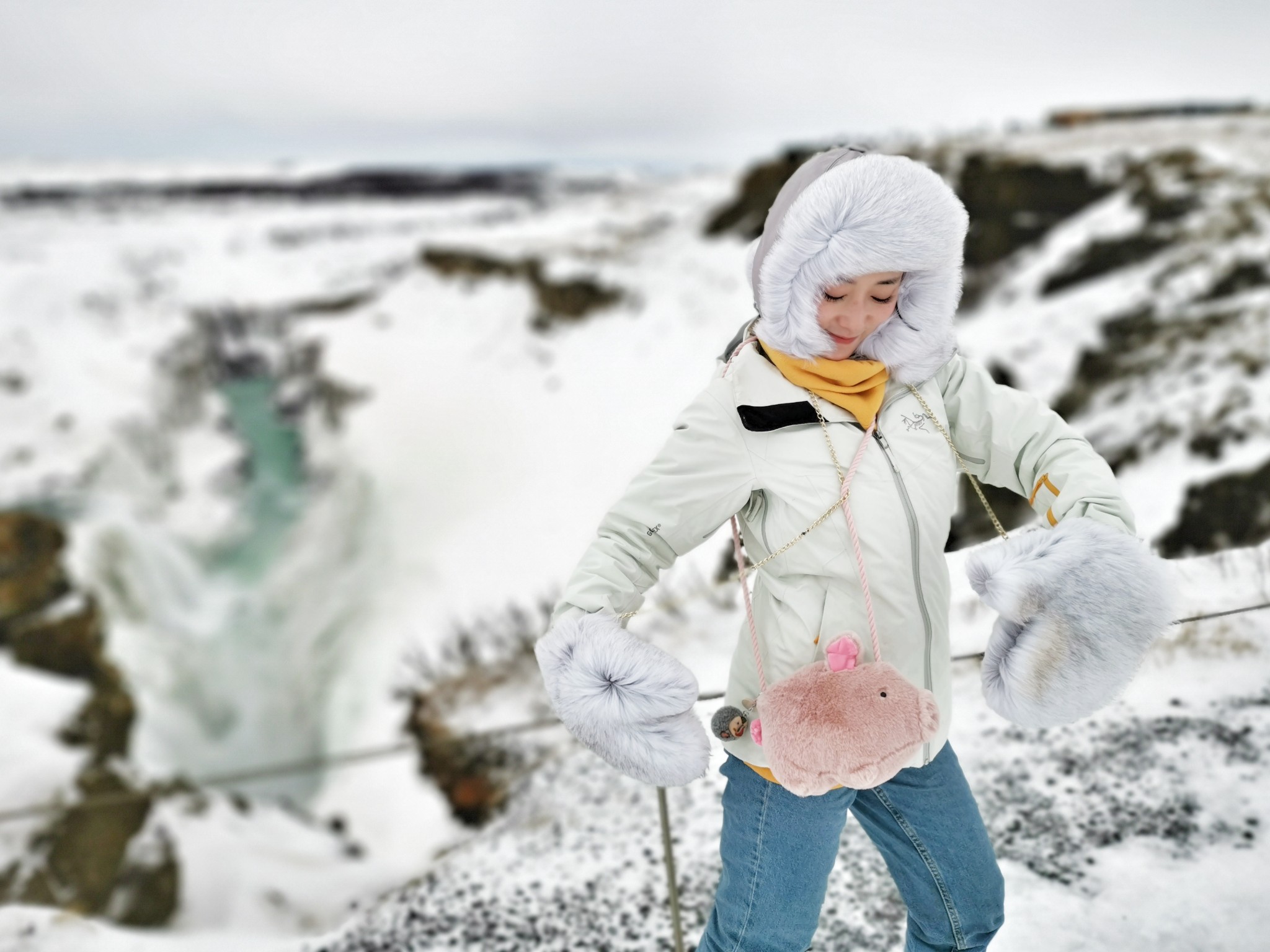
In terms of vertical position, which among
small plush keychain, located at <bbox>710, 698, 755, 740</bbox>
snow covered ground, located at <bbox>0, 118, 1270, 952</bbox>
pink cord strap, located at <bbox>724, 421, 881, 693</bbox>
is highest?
pink cord strap, located at <bbox>724, 421, 881, 693</bbox>

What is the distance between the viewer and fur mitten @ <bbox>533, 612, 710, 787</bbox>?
1.00 metres

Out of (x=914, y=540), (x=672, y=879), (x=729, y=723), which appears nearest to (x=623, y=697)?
(x=729, y=723)

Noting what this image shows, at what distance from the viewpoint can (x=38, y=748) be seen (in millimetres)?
4969

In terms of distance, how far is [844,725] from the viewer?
40.1 inches

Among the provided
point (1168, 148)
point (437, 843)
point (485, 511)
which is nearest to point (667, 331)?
point (485, 511)

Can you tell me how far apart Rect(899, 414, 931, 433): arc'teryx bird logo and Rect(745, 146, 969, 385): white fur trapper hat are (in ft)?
0.19

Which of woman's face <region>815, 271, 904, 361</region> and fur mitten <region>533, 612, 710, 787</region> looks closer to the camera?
fur mitten <region>533, 612, 710, 787</region>

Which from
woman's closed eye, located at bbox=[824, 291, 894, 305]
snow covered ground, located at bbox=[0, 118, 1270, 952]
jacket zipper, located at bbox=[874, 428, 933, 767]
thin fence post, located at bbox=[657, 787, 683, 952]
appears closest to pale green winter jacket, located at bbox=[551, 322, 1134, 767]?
jacket zipper, located at bbox=[874, 428, 933, 767]

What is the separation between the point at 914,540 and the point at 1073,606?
22 cm

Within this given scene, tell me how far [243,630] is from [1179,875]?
11.1 metres

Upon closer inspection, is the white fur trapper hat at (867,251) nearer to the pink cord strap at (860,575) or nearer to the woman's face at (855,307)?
the woman's face at (855,307)

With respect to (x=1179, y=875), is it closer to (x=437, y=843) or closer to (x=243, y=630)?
(x=437, y=843)

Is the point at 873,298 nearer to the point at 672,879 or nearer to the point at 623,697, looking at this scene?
the point at 623,697

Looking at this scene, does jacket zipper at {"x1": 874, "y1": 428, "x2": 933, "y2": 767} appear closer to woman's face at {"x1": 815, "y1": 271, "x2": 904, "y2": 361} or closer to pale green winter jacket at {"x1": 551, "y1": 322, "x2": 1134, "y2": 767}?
pale green winter jacket at {"x1": 551, "y1": 322, "x2": 1134, "y2": 767}
